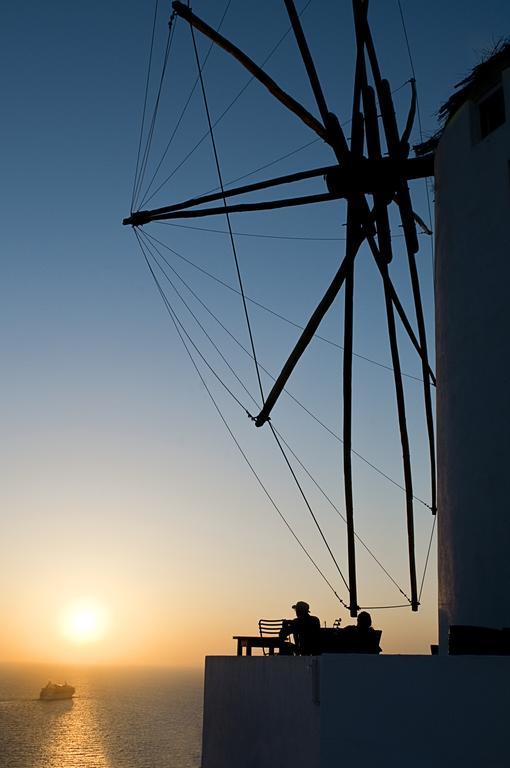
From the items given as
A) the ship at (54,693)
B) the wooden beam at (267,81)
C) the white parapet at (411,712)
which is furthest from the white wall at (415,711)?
the ship at (54,693)

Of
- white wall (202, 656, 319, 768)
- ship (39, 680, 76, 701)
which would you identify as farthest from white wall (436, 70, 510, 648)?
ship (39, 680, 76, 701)

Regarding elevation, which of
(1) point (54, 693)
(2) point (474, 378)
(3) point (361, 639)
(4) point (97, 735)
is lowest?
(1) point (54, 693)

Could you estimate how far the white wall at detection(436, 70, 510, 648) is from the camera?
403 inches

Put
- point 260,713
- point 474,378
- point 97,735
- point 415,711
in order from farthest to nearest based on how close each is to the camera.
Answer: point 97,735
point 474,378
point 260,713
point 415,711

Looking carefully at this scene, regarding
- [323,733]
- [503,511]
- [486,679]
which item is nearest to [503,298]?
[503,511]

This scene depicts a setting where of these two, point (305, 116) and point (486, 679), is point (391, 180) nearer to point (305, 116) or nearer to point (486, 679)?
point (305, 116)

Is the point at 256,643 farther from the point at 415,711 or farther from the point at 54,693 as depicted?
the point at 54,693

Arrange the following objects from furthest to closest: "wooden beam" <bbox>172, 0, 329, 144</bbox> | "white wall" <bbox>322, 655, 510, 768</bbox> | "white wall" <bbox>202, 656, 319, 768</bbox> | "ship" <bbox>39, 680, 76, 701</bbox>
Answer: "ship" <bbox>39, 680, 76, 701</bbox>
"wooden beam" <bbox>172, 0, 329, 144</bbox>
"white wall" <bbox>202, 656, 319, 768</bbox>
"white wall" <bbox>322, 655, 510, 768</bbox>

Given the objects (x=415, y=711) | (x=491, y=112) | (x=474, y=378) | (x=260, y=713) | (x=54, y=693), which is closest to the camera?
(x=415, y=711)

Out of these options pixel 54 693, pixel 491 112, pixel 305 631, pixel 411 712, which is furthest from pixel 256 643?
pixel 54 693

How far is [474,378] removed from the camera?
11.0 m

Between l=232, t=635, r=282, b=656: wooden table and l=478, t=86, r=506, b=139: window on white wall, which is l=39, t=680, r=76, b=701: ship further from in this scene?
l=478, t=86, r=506, b=139: window on white wall

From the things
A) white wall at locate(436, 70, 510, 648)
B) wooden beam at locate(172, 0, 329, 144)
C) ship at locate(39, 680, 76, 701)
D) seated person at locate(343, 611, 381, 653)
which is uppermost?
wooden beam at locate(172, 0, 329, 144)

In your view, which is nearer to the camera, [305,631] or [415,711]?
[415,711]
